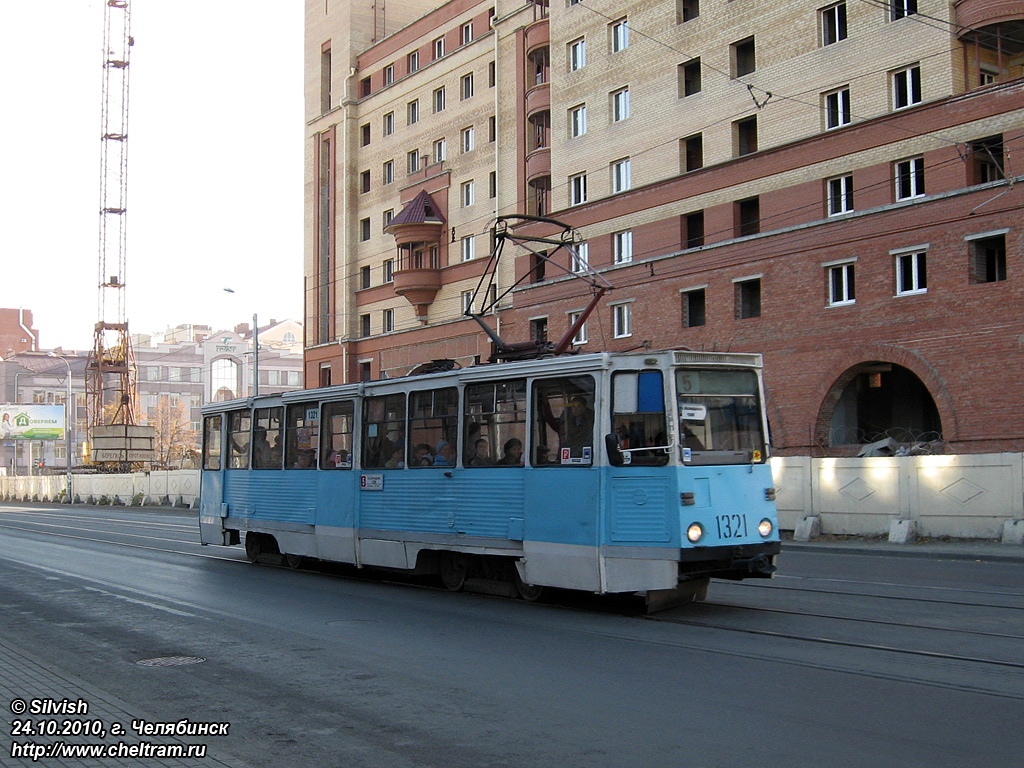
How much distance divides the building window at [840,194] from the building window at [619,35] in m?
11.3

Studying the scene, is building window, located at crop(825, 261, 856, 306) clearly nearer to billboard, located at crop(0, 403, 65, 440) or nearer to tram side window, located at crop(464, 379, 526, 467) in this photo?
tram side window, located at crop(464, 379, 526, 467)

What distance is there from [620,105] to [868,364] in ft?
47.7

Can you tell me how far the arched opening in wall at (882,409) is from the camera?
1258 inches

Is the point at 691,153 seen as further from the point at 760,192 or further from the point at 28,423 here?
the point at 28,423

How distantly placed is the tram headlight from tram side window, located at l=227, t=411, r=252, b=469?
9886mm

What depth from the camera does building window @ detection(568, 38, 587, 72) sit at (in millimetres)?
41094

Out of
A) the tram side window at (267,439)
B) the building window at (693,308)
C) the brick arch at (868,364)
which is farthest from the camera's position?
the building window at (693,308)

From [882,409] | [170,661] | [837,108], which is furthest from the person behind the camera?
[882,409]

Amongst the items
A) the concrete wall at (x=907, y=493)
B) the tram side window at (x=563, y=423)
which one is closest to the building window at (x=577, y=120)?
the concrete wall at (x=907, y=493)

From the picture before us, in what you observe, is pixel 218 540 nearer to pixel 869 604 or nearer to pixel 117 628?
pixel 117 628

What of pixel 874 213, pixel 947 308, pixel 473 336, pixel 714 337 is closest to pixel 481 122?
pixel 473 336

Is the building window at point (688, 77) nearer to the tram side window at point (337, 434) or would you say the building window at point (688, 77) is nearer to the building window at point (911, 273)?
the building window at point (911, 273)

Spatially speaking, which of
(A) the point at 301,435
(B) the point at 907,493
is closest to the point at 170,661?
(A) the point at 301,435

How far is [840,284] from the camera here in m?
31.0
